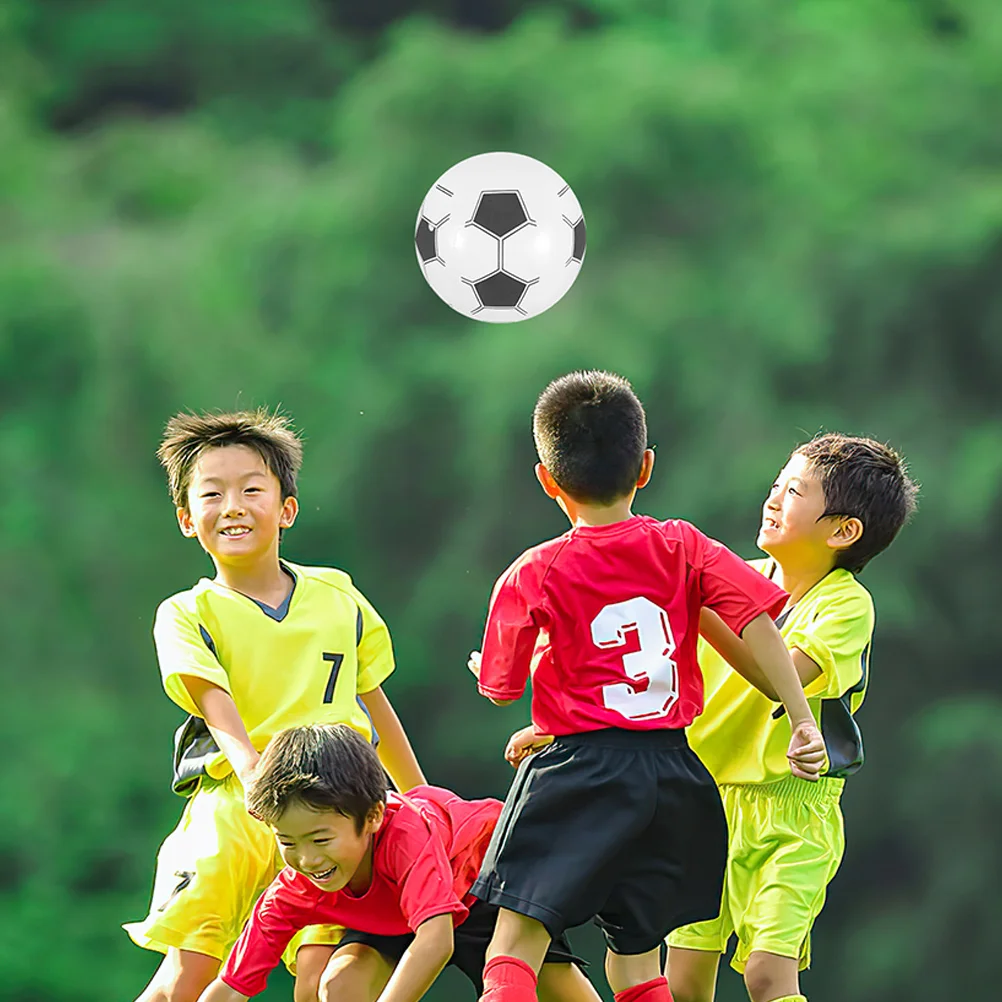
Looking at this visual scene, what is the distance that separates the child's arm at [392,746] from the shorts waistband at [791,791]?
0.58 metres

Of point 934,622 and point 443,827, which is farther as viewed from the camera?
point 934,622

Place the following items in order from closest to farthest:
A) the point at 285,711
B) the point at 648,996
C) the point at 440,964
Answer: the point at 440,964, the point at 648,996, the point at 285,711

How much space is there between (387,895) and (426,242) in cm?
185

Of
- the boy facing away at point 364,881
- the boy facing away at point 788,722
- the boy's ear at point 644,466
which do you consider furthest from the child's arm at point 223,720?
the boy facing away at point 788,722

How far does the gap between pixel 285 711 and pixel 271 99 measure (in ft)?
27.8

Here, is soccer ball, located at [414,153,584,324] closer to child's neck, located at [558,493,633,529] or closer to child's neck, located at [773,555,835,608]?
child's neck, located at [773,555,835,608]

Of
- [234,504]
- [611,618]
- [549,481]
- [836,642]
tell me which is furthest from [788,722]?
[234,504]

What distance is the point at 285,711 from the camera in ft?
9.86

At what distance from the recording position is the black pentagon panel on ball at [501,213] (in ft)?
13.4

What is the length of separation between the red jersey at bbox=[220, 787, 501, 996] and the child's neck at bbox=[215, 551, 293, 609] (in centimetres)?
49

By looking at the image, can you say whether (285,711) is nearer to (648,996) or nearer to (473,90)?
(648,996)

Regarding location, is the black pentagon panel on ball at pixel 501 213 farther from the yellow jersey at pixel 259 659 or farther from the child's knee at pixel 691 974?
the child's knee at pixel 691 974

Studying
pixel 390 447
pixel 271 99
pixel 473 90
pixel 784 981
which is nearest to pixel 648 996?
pixel 784 981

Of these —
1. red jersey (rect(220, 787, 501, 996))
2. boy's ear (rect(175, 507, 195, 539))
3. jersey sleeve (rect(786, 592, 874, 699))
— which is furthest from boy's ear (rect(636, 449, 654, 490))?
boy's ear (rect(175, 507, 195, 539))
